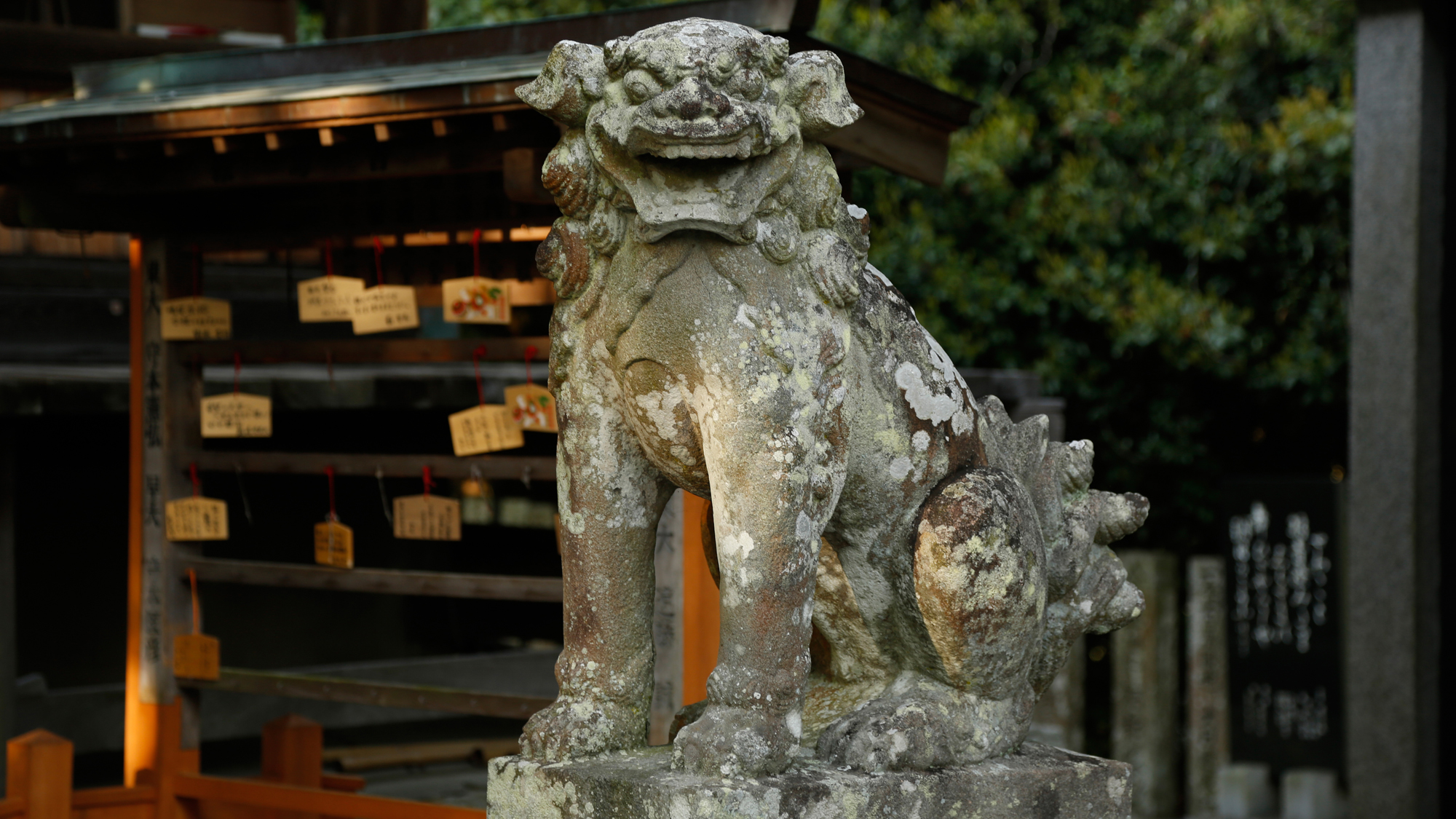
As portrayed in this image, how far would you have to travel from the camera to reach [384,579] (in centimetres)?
392

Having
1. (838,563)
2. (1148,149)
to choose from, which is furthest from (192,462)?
(1148,149)

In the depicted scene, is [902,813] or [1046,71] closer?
[902,813]

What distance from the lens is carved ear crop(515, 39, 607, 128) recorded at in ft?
6.79

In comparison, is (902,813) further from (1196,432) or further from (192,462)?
(1196,432)

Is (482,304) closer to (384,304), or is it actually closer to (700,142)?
(384,304)

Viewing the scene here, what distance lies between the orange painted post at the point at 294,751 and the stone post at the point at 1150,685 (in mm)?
4930

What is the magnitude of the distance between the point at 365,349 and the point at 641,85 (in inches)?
84.4

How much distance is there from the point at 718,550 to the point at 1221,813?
6.44 meters

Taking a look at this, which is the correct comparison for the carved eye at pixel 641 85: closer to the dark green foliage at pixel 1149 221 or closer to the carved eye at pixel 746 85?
the carved eye at pixel 746 85

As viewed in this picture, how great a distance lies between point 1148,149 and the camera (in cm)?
872

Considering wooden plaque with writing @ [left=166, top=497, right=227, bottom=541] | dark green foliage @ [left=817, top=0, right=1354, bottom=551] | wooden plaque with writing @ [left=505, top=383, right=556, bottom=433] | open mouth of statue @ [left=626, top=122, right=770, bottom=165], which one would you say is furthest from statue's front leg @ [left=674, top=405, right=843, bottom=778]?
dark green foliage @ [left=817, top=0, right=1354, bottom=551]

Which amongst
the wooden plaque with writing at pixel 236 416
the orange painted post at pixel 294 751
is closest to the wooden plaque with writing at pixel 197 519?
the wooden plaque with writing at pixel 236 416

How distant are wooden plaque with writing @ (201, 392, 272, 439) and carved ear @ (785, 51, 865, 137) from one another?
265 cm

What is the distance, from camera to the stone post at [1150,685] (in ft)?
25.9
